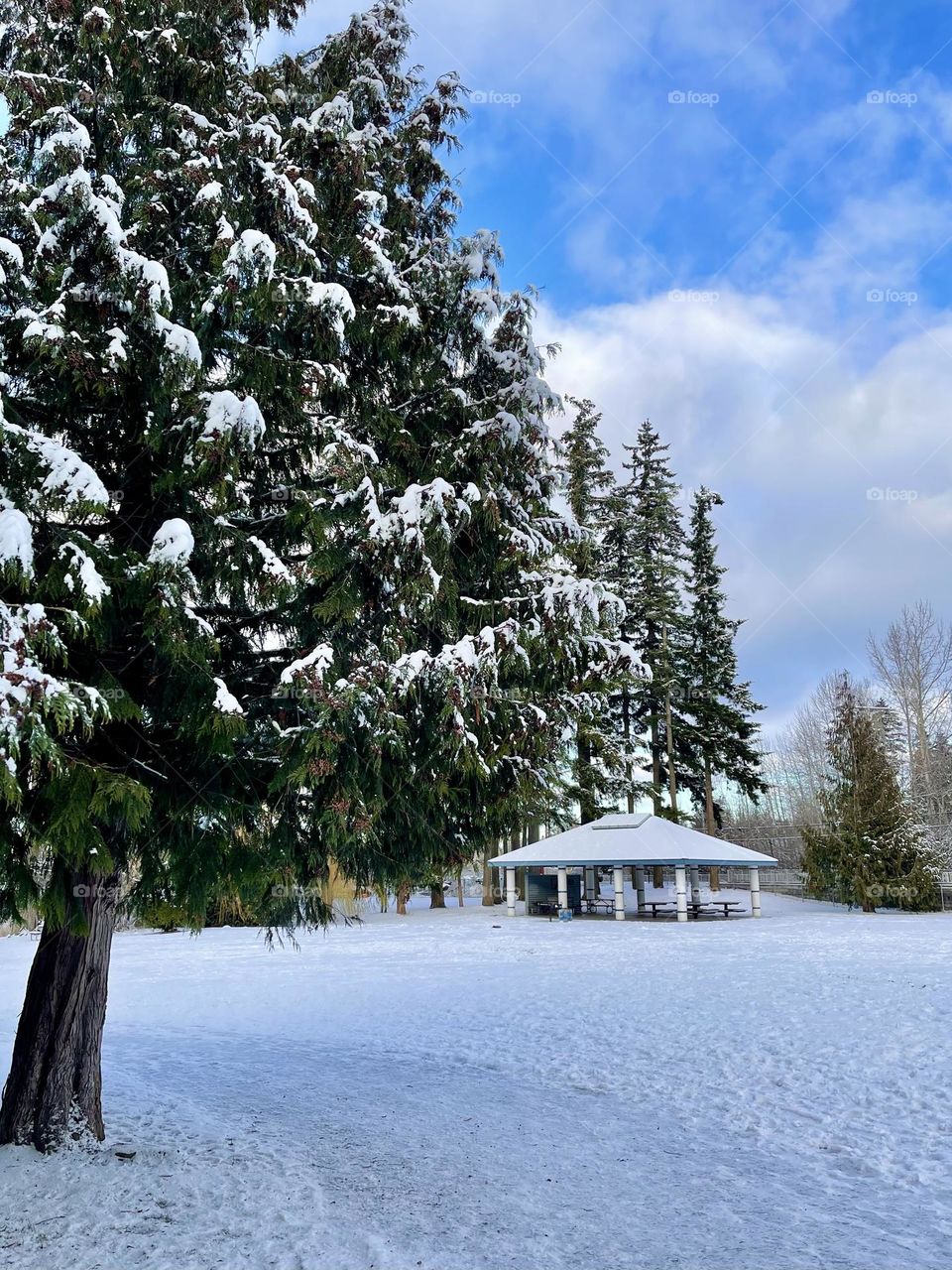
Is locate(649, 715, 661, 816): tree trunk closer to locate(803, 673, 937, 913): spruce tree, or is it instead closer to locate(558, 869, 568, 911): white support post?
locate(803, 673, 937, 913): spruce tree

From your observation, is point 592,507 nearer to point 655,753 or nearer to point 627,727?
point 627,727

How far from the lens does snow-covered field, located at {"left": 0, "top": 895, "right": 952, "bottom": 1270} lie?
4441 millimetres

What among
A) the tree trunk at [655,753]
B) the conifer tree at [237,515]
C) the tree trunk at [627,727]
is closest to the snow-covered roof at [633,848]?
the tree trunk at [627,727]

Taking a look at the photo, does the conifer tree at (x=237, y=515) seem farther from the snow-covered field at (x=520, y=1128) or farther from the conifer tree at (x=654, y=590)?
the conifer tree at (x=654, y=590)

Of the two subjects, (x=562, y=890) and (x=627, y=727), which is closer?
(x=562, y=890)

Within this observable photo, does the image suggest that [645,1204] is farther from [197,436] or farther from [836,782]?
[836,782]

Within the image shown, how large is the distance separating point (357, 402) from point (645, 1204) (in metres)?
5.46

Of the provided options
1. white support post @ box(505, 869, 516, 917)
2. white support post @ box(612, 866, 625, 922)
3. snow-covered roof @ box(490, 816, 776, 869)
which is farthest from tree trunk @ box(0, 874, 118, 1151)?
white support post @ box(505, 869, 516, 917)

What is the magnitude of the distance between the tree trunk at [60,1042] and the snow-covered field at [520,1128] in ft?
0.89

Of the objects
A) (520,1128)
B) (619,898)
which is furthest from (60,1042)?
(619,898)

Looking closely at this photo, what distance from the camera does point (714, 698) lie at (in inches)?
1272

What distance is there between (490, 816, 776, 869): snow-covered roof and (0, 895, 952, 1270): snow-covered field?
919 centimetres

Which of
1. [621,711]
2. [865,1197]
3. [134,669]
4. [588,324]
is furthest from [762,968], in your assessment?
[621,711]

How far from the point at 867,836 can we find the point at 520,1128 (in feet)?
72.6
